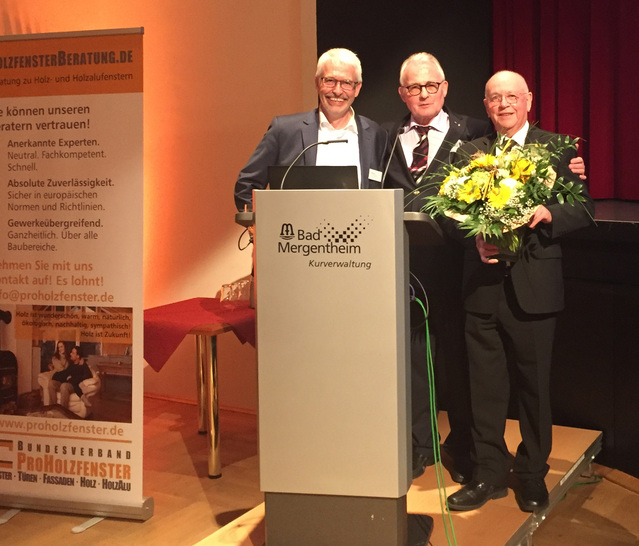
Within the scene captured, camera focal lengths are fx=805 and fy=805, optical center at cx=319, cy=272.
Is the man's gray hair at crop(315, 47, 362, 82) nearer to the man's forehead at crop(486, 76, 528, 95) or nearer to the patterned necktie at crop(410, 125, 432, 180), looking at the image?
the patterned necktie at crop(410, 125, 432, 180)

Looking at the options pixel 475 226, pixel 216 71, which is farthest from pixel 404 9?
pixel 475 226

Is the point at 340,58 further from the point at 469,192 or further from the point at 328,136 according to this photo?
the point at 469,192

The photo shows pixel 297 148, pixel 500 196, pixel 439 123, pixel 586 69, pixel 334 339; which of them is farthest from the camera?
pixel 586 69

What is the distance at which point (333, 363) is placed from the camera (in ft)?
7.29

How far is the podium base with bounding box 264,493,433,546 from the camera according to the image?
225 centimetres

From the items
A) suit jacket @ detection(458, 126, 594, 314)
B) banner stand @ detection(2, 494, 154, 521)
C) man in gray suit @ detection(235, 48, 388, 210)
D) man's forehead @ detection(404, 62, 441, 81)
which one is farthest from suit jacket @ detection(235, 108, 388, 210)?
banner stand @ detection(2, 494, 154, 521)

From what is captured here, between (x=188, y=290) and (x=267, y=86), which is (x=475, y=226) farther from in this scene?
(x=188, y=290)

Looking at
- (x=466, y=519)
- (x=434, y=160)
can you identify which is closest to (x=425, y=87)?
(x=434, y=160)

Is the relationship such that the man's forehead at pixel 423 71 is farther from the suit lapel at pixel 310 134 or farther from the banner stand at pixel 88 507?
the banner stand at pixel 88 507

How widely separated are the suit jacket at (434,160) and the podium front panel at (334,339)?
90 cm

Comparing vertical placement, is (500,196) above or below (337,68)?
below

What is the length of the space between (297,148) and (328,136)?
0.14m

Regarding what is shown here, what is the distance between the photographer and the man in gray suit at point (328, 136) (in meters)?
3.30

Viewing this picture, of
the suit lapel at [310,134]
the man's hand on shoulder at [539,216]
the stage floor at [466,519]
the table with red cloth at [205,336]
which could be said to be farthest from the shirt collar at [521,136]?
the table with red cloth at [205,336]
